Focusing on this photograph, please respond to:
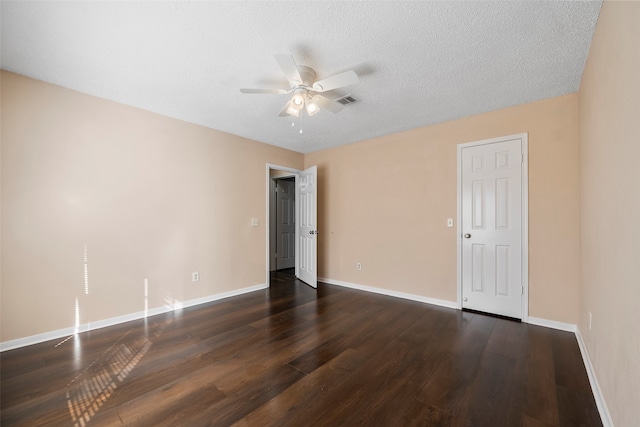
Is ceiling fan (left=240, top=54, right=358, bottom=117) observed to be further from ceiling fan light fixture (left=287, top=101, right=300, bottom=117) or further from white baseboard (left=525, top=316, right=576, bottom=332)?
white baseboard (left=525, top=316, right=576, bottom=332)

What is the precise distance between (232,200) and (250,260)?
1011 mm

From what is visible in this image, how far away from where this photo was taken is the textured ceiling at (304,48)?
1.61 meters

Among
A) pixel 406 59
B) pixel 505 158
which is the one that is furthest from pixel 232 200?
pixel 505 158

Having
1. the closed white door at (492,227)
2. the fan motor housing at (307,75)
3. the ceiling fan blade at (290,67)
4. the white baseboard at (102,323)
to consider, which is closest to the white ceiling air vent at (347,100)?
the fan motor housing at (307,75)

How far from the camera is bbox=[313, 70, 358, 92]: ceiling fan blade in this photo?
77.6 inches

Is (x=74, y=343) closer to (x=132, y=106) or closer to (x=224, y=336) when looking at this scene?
(x=224, y=336)

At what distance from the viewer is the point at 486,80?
7.86ft

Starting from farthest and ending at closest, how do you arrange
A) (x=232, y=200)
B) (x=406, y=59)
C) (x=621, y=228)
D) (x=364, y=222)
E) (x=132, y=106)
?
(x=364, y=222) → (x=232, y=200) → (x=132, y=106) → (x=406, y=59) → (x=621, y=228)

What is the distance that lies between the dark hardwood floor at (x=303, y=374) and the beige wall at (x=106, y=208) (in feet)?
1.50

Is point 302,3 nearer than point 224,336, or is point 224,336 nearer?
point 302,3

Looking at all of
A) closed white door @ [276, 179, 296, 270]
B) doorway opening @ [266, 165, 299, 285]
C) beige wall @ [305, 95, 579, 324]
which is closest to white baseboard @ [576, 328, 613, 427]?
beige wall @ [305, 95, 579, 324]

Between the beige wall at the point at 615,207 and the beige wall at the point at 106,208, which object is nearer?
the beige wall at the point at 615,207

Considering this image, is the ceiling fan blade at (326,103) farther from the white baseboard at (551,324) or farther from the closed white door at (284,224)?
the closed white door at (284,224)

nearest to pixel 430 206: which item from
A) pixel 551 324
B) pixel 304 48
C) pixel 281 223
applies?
pixel 551 324
